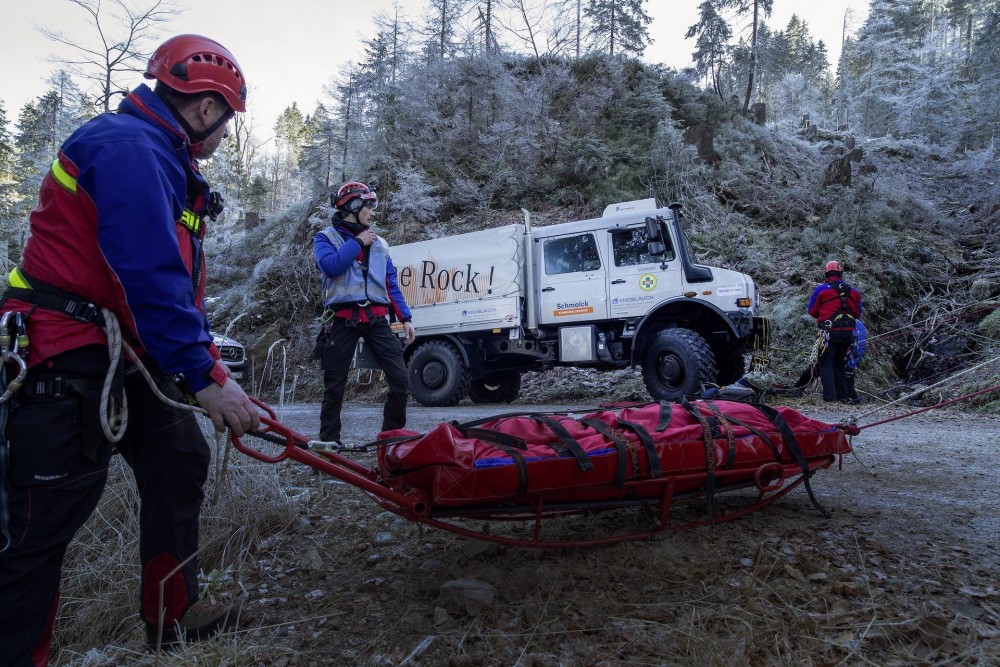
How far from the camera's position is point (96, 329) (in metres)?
1.69

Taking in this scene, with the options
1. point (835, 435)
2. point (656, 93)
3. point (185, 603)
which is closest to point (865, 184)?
point (656, 93)

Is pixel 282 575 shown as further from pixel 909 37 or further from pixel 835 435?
pixel 909 37

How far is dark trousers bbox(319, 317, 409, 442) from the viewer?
4.00 meters

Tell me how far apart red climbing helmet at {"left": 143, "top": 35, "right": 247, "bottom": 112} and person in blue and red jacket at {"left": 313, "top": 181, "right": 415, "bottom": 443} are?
2082 millimetres

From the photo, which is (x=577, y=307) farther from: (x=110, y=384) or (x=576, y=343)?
(x=110, y=384)

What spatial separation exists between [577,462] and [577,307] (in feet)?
22.5

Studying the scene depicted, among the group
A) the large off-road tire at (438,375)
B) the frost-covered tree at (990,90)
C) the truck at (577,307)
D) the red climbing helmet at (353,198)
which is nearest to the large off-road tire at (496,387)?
the truck at (577,307)

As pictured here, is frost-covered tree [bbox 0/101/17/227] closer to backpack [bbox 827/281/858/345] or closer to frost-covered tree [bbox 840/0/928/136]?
backpack [bbox 827/281/858/345]

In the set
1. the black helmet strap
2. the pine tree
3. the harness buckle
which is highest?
the pine tree

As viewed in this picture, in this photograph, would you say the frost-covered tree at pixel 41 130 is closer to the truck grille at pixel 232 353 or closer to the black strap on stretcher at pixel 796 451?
the truck grille at pixel 232 353

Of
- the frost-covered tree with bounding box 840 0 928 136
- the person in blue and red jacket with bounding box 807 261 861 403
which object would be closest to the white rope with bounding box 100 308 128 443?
the person in blue and red jacket with bounding box 807 261 861 403

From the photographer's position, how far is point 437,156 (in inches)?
757

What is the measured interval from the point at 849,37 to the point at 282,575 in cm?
5683

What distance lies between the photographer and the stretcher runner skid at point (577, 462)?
215cm
